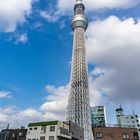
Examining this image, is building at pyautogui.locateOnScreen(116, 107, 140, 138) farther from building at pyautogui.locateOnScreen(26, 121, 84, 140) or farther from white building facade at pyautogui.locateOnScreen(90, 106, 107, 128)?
building at pyautogui.locateOnScreen(26, 121, 84, 140)

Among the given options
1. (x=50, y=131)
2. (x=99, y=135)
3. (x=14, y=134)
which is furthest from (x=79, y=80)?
(x=50, y=131)

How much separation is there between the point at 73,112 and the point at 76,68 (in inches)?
1044

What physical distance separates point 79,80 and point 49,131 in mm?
64928

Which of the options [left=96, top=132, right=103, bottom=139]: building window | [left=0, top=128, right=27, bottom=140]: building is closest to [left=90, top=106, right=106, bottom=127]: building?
[left=0, top=128, right=27, bottom=140]: building

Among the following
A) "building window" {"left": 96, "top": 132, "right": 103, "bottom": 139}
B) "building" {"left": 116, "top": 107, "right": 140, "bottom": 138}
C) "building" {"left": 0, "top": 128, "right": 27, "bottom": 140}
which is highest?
"building" {"left": 116, "top": 107, "right": 140, "bottom": 138}

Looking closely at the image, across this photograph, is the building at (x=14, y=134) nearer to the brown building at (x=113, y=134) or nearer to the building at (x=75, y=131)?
the building at (x=75, y=131)

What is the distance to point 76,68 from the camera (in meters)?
123

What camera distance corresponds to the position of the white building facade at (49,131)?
2082 inches

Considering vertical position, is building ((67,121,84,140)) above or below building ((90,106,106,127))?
below

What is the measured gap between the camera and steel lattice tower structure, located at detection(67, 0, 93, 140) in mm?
109275

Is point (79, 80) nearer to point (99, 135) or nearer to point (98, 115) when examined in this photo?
point (98, 115)

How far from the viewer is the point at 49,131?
53.6 metres

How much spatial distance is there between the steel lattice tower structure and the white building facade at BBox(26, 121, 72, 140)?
52.3m

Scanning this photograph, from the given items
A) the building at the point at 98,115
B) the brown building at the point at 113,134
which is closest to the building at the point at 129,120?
the building at the point at 98,115
